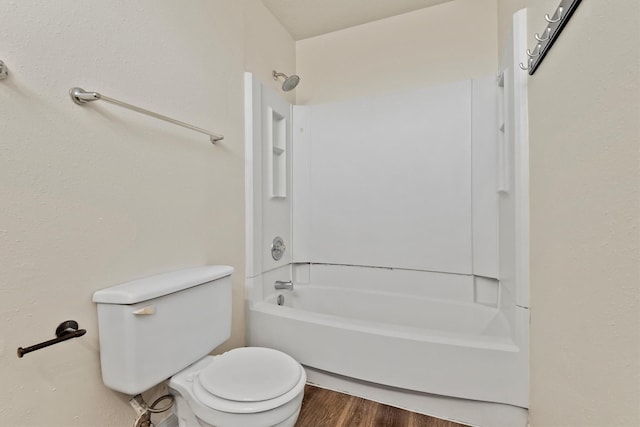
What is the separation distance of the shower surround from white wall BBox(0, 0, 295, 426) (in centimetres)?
45

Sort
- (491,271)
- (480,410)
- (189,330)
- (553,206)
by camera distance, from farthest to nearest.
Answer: (491,271) < (480,410) < (189,330) < (553,206)

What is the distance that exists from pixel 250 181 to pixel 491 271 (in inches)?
63.1

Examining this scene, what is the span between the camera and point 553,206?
0.98 m

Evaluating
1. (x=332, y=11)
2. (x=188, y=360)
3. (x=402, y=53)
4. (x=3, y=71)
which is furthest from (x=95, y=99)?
(x=402, y=53)

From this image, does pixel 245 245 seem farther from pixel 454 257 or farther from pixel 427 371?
pixel 454 257

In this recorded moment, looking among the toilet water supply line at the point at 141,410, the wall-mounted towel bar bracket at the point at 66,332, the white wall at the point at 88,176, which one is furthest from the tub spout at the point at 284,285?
the wall-mounted towel bar bracket at the point at 66,332

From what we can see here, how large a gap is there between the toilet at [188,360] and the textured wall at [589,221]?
872 mm

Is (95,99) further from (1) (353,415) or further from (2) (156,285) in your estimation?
(1) (353,415)

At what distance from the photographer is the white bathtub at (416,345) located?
1229 mm

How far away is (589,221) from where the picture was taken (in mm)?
753

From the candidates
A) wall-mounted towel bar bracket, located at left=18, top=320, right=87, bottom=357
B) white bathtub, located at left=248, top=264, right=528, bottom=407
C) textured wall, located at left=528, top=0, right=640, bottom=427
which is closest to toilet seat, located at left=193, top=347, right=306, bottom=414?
white bathtub, located at left=248, top=264, right=528, bottom=407

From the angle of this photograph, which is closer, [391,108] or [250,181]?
[250,181]

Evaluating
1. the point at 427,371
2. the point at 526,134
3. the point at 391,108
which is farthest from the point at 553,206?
the point at 391,108

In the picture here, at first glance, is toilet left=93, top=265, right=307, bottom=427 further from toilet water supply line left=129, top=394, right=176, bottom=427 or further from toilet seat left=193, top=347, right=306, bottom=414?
toilet water supply line left=129, top=394, right=176, bottom=427
